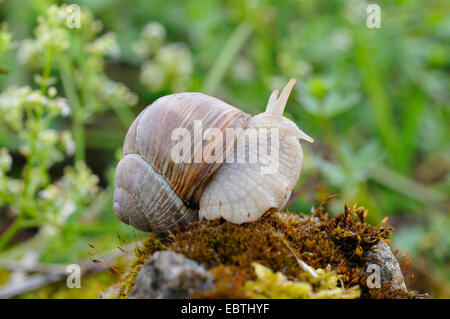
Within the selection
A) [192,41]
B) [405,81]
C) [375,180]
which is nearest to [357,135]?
[405,81]

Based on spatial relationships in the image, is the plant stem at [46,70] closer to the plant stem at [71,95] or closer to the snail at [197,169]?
the plant stem at [71,95]

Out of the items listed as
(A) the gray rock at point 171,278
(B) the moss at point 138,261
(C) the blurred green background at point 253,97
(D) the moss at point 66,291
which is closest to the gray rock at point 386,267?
(A) the gray rock at point 171,278

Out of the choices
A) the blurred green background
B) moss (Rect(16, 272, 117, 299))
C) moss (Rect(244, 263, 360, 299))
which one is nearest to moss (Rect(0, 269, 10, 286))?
the blurred green background

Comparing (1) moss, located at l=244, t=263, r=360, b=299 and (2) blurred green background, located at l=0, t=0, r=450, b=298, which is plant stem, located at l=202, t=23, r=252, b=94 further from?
(1) moss, located at l=244, t=263, r=360, b=299

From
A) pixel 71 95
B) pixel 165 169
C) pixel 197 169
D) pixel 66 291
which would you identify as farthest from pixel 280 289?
pixel 71 95

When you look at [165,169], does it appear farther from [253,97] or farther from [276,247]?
[253,97]
